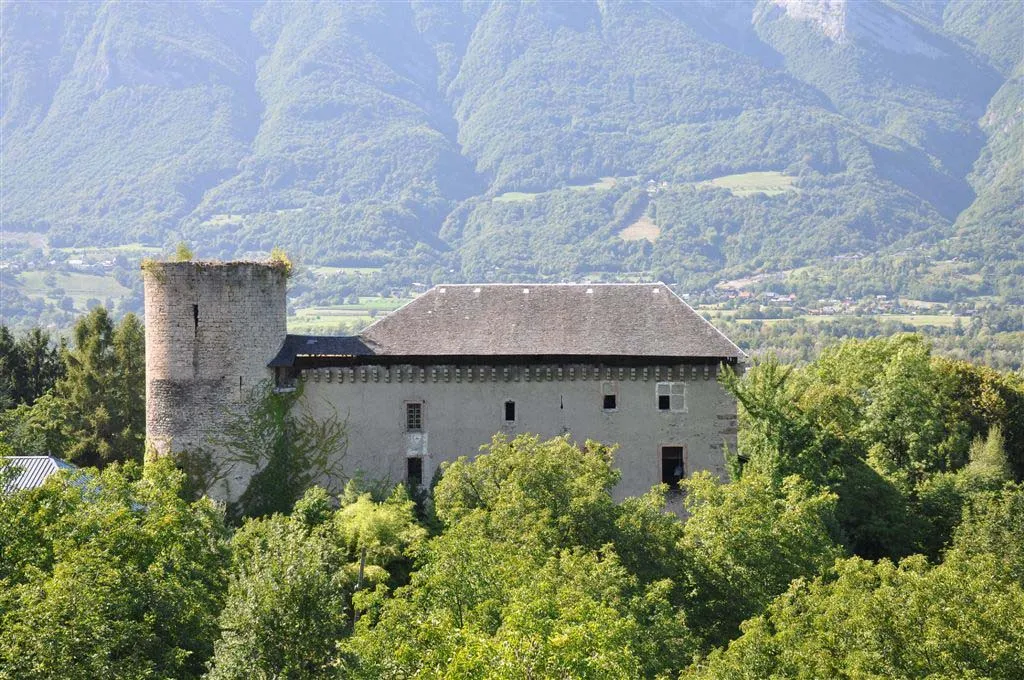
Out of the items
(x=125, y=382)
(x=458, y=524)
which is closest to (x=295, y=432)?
(x=458, y=524)

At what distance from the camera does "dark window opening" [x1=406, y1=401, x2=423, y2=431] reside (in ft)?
166

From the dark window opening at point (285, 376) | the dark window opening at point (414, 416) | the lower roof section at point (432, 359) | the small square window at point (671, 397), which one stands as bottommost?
the dark window opening at point (414, 416)

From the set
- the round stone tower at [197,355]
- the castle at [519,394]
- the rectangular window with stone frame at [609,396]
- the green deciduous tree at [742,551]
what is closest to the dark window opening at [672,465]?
the castle at [519,394]

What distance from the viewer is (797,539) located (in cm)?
4397

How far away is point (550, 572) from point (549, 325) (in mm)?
15964

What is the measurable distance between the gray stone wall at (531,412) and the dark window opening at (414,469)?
16cm

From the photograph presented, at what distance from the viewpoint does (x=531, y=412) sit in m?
50.6

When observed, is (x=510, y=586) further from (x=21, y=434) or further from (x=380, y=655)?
(x=21, y=434)

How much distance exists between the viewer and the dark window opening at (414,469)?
50.6 m

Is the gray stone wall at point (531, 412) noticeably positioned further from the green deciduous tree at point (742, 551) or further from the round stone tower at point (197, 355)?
the green deciduous tree at point (742, 551)

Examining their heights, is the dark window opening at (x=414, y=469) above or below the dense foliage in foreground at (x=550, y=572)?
above

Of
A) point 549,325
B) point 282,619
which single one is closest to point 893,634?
point 282,619

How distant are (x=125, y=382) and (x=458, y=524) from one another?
2336cm

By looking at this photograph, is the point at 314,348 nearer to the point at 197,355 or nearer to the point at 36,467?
the point at 197,355
